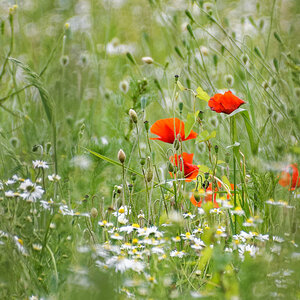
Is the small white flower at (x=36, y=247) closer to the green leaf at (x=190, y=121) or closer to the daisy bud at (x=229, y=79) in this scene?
the green leaf at (x=190, y=121)

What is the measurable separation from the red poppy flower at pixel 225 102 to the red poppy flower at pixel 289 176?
0.53 ft

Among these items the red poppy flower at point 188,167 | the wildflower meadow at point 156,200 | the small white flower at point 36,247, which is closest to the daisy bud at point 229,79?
the wildflower meadow at point 156,200

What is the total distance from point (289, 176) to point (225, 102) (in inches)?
7.6

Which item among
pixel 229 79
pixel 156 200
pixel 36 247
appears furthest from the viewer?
pixel 229 79

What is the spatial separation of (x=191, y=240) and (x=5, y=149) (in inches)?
16.9

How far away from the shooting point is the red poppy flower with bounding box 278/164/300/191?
3.24 ft

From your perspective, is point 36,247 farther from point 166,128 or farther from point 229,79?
point 229,79

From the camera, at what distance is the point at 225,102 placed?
1.05 metres

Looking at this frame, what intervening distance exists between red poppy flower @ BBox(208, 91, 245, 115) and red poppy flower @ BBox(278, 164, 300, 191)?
0.53ft

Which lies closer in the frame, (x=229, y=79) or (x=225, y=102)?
(x=225, y=102)

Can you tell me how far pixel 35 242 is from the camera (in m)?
1.05

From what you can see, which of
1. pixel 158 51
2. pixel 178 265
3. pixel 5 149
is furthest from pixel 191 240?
pixel 158 51

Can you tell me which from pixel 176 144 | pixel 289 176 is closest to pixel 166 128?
pixel 176 144

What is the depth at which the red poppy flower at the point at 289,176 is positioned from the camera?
0.99m
